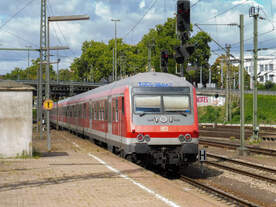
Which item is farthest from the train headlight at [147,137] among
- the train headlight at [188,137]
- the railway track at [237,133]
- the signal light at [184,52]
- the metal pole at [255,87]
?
the railway track at [237,133]

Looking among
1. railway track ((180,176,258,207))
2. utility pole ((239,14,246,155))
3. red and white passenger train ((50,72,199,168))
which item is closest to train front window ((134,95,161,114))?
red and white passenger train ((50,72,199,168))

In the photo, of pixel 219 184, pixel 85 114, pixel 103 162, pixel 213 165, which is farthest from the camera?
pixel 85 114

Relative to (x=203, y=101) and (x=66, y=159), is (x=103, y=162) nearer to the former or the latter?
(x=66, y=159)

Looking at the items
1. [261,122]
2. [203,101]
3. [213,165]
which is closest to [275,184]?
[213,165]

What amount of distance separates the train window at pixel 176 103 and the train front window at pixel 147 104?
252 millimetres

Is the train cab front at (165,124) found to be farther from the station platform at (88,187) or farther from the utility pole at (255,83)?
the utility pole at (255,83)

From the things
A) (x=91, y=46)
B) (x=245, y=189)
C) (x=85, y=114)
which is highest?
(x=91, y=46)

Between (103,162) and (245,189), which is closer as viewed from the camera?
(245,189)

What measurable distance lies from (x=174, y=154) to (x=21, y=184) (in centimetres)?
504

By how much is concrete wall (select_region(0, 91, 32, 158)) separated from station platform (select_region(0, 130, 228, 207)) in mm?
1004

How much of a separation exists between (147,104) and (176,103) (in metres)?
0.92

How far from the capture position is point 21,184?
11211 millimetres

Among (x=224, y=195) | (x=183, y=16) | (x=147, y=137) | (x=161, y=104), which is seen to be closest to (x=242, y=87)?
(x=183, y=16)

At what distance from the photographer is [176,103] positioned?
15156 millimetres
